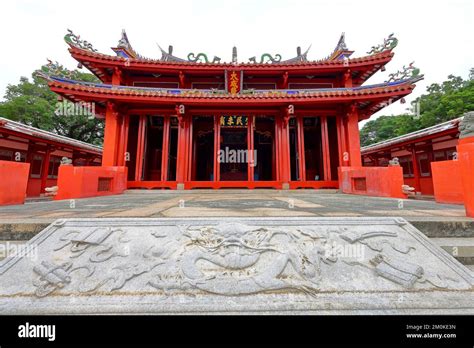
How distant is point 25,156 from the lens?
39.2 ft

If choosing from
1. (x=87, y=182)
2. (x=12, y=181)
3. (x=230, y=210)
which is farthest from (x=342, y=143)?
(x=12, y=181)

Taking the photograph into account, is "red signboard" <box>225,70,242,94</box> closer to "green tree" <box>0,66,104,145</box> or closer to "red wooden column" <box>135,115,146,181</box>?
"red wooden column" <box>135,115,146,181</box>

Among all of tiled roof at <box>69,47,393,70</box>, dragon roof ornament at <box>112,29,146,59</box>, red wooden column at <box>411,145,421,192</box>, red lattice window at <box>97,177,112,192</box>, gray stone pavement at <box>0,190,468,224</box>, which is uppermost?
dragon roof ornament at <box>112,29,146,59</box>

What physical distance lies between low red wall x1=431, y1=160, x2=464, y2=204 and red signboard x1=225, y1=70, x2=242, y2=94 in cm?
932

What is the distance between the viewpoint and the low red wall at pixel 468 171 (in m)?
3.21

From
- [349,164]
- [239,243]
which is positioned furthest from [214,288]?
[349,164]

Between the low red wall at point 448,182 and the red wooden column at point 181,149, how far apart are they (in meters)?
9.23

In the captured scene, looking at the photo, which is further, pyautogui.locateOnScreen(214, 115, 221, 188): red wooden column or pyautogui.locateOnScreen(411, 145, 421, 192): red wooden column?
pyautogui.locateOnScreen(411, 145, 421, 192): red wooden column

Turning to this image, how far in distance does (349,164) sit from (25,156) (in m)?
18.0

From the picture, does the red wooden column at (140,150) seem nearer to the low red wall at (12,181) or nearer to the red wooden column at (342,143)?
the low red wall at (12,181)

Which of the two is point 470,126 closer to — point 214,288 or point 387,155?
point 214,288

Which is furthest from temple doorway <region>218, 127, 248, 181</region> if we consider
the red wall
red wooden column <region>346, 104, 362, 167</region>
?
the red wall

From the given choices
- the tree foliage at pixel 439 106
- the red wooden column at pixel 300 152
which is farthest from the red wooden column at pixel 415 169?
the red wooden column at pixel 300 152

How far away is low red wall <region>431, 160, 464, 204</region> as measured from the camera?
205 inches
